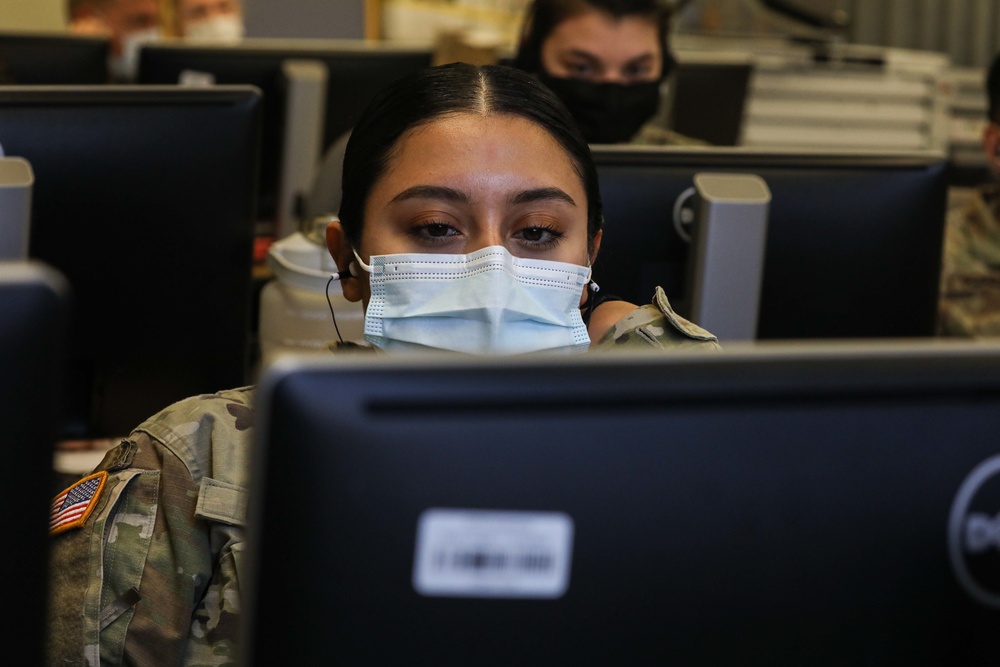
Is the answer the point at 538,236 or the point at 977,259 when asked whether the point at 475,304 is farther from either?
the point at 977,259

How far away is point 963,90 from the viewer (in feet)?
16.6

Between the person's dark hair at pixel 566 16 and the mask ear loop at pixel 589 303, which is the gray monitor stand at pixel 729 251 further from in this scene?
the person's dark hair at pixel 566 16

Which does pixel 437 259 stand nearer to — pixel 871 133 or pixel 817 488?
pixel 817 488

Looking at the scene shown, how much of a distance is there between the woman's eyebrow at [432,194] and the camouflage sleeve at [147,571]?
0.99 ft

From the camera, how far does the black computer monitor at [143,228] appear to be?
4.76 feet

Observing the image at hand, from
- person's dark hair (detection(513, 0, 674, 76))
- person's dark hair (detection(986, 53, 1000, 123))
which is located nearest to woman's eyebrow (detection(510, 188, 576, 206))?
person's dark hair (detection(513, 0, 674, 76))

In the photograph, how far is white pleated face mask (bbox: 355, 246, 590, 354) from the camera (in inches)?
41.4

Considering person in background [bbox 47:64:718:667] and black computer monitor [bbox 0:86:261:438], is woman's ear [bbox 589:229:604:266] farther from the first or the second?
black computer monitor [bbox 0:86:261:438]

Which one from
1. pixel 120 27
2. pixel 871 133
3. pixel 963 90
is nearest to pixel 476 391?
pixel 120 27

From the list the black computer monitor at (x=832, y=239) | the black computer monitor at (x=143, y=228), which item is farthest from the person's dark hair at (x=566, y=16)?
the black computer monitor at (x=143, y=228)

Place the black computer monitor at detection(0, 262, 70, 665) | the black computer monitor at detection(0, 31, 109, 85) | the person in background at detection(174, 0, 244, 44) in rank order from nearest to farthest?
1. the black computer monitor at detection(0, 262, 70, 665)
2. the black computer monitor at detection(0, 31, 109, 85)
3. the person in background at detection(174, 0, 244, 44)

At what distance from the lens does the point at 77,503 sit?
0.99 meters

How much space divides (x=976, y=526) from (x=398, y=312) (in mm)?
594

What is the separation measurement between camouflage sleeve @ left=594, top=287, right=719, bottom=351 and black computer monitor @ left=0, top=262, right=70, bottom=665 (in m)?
0.68
